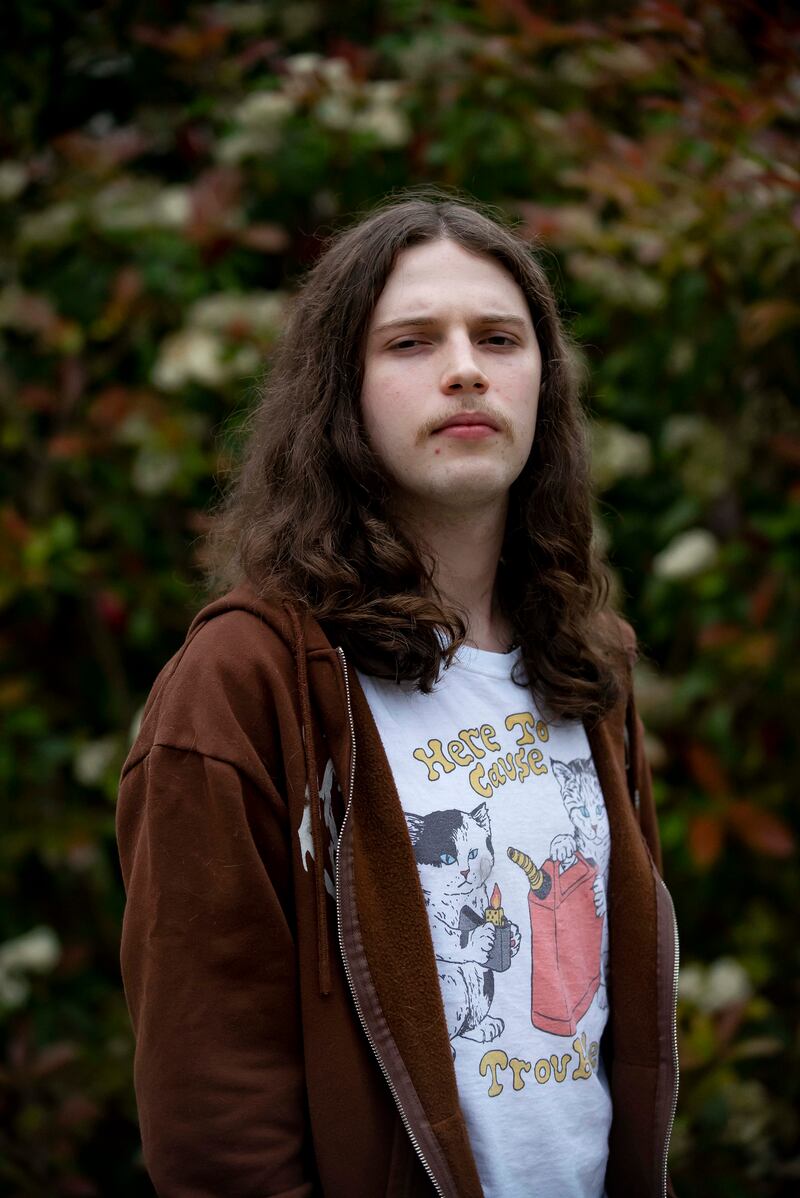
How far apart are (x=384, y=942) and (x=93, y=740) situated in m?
1.86

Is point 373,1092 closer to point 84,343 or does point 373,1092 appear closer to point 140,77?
point 84,343

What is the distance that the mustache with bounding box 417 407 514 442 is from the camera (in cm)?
140

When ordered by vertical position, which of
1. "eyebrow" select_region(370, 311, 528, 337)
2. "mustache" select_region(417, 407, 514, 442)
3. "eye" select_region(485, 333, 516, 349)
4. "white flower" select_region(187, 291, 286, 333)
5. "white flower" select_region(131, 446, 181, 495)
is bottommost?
"white flower" select_region(131, 446, 181, 495)

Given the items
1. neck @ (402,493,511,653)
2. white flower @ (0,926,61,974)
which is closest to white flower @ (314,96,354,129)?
neck @ (402,493,511,653)

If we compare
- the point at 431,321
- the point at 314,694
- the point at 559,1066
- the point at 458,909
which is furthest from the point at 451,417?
the point at 559,1066

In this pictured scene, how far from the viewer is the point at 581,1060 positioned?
4.74ft

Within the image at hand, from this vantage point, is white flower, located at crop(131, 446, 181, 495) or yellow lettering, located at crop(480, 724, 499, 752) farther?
white flower, located at crop(131, 446, 181, 495)

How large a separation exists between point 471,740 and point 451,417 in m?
0.42

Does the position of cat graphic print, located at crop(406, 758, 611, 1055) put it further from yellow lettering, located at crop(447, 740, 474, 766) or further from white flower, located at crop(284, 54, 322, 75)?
white flower, located at crop(284, 54, 322, 75)

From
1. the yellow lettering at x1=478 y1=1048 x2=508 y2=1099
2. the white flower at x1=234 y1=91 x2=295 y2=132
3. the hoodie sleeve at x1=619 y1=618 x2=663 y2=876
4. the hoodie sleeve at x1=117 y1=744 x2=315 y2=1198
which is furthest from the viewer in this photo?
the white flower at x1=234 y1=91 x2=295 y2=132

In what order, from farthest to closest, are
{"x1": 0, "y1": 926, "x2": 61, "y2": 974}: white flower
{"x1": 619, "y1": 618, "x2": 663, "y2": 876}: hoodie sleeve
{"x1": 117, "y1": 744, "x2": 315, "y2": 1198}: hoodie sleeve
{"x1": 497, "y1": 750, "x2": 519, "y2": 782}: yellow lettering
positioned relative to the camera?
{"x1": 0, "y1": 926, "x2": 61, "y2": 974}: white flower < {"x1": 619, "y1": 618, "x2": 663, "y2": 876}: hoodie sleeve < {"x1": 497, "y1": 750, "x2": 519, "y2": 782}: yellow lettering < {"x1": 117, "y1": 744, "x2": 315, "y2": 1198}: hoodie sleeve

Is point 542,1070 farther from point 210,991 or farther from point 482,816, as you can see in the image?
point 210,991

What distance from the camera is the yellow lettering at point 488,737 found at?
146 cm

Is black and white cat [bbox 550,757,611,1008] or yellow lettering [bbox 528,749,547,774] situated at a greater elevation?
yellow lettering [bbox 528,749,547,774]
